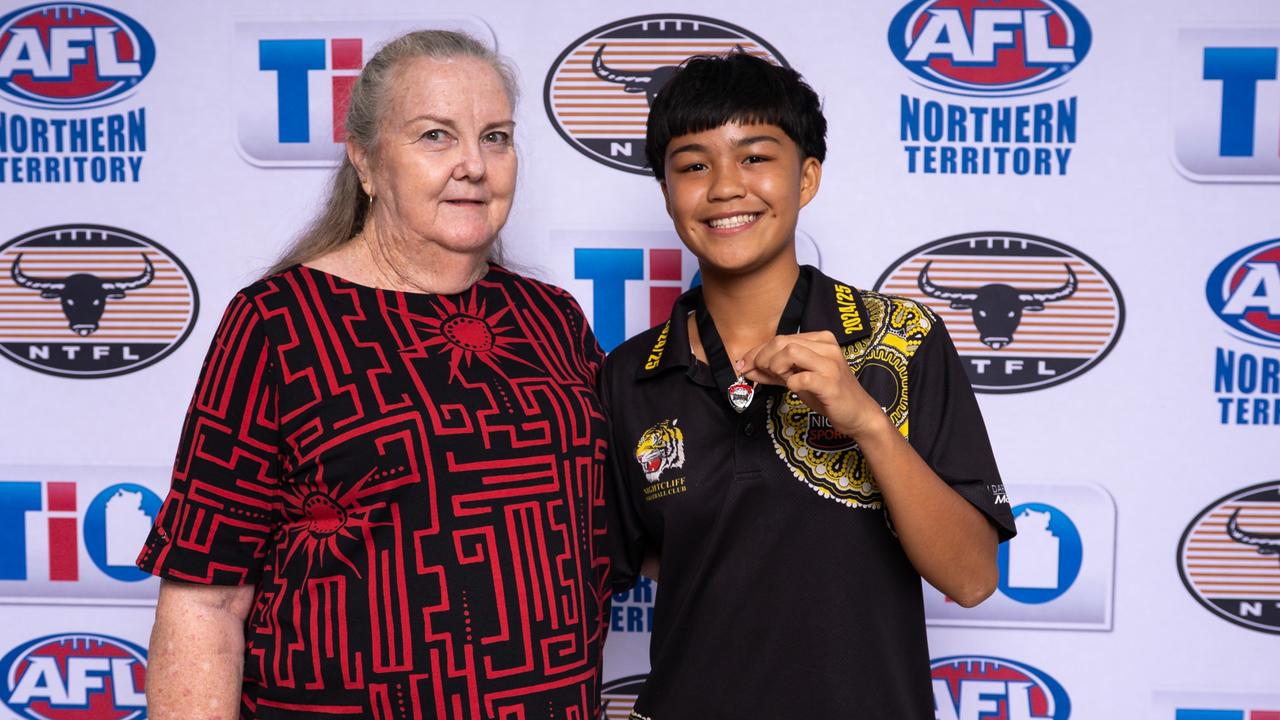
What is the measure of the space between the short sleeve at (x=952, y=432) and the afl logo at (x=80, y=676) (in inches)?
57.0

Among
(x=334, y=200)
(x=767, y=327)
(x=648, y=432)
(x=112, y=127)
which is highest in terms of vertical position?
(x=112, y=127)

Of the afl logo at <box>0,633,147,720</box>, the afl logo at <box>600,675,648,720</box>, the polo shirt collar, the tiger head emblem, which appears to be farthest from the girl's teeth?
the afl logo at <box>0,633,147,720</box>

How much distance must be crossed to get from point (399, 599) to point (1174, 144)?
137 centimetres

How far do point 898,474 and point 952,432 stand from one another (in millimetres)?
124

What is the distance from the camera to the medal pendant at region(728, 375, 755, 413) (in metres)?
0.96

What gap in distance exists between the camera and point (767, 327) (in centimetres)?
103

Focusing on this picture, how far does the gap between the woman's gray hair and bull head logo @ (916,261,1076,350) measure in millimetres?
789

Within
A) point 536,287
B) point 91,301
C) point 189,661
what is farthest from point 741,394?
point 91,301

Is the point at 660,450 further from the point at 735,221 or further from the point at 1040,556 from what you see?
the point at 1040,556

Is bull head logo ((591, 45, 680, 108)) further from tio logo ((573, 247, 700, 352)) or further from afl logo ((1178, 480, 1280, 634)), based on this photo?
afl logo ((1178, 480, 1280, 634))

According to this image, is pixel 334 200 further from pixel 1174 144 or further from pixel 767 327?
pixel 1174 144

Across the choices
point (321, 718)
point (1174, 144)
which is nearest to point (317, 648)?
point (321, 718)

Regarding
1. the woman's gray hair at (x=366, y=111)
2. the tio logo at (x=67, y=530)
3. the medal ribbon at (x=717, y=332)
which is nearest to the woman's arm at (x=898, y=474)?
the medal ribbon at (x=717, y=332)

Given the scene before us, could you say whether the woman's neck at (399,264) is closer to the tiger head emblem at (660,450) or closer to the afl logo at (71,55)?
the tiger head emblem at (660,450)
